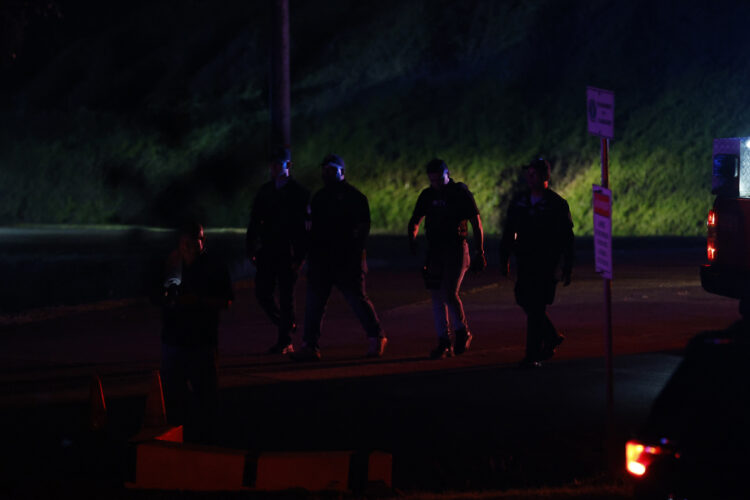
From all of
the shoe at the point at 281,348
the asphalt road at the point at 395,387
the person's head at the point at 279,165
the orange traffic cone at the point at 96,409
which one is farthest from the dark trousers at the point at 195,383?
the person's head at the point at 279,165

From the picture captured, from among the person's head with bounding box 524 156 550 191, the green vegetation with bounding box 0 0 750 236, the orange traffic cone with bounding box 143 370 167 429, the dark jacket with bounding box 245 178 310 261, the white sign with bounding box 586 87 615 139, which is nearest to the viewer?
the orange traffic cone with bounding box 143 370 167 429

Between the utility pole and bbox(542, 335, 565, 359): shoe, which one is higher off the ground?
the utility pole

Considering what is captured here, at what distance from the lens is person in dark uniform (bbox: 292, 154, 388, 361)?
1232 cm

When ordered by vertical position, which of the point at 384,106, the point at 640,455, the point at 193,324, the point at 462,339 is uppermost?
the point at 384,106

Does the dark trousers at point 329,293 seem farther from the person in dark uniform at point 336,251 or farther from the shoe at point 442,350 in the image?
the shoe at point 442,350

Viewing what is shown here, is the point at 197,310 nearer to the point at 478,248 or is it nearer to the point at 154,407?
the point at 154,407

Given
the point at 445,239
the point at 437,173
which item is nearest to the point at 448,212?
the point at 445,239

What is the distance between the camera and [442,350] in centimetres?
1245

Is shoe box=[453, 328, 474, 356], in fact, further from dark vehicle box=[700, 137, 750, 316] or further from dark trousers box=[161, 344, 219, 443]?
dark trousers box=[161, 344, 219, 443]

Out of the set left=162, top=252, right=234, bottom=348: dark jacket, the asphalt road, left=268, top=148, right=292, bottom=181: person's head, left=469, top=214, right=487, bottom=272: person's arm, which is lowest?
the asphalt road

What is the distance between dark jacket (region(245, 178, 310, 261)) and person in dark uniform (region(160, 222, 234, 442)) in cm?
393

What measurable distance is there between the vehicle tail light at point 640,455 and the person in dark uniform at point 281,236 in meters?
8.00

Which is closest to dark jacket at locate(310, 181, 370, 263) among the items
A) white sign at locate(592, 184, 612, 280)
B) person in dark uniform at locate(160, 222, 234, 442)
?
person in dark uniform at locate(160, 222, 234, 442)

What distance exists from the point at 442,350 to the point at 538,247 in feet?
4.80
